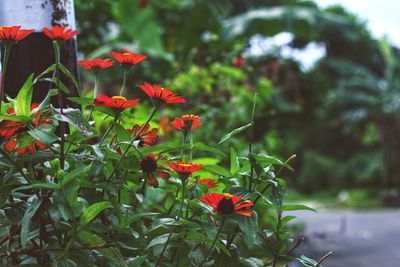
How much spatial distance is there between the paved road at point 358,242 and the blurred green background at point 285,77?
1099 mm

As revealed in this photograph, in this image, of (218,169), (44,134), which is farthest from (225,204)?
(44,134)

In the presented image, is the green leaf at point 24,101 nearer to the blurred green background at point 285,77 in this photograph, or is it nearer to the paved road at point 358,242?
the blurred green background at point 285,77

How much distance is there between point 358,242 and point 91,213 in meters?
6.71

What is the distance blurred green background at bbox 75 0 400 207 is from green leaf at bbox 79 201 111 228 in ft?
7.91

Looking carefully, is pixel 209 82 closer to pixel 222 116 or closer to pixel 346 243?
pixel 222 116

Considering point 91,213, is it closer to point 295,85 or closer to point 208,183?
point 208,183

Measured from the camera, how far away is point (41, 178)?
1081 mm

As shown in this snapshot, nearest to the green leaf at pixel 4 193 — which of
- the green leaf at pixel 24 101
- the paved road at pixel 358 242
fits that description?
the green leaf at pixel 24 101

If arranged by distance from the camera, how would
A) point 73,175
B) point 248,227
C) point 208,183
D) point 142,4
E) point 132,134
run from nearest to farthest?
point 73,175 → point 248,227 → point 132,134 → point 208,183 → point 142,4

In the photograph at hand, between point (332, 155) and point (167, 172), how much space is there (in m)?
17.9

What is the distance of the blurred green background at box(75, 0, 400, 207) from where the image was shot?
4.30 m

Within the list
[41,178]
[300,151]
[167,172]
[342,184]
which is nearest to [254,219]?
[167,172]

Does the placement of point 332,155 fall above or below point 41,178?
below

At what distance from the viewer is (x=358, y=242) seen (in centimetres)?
726
